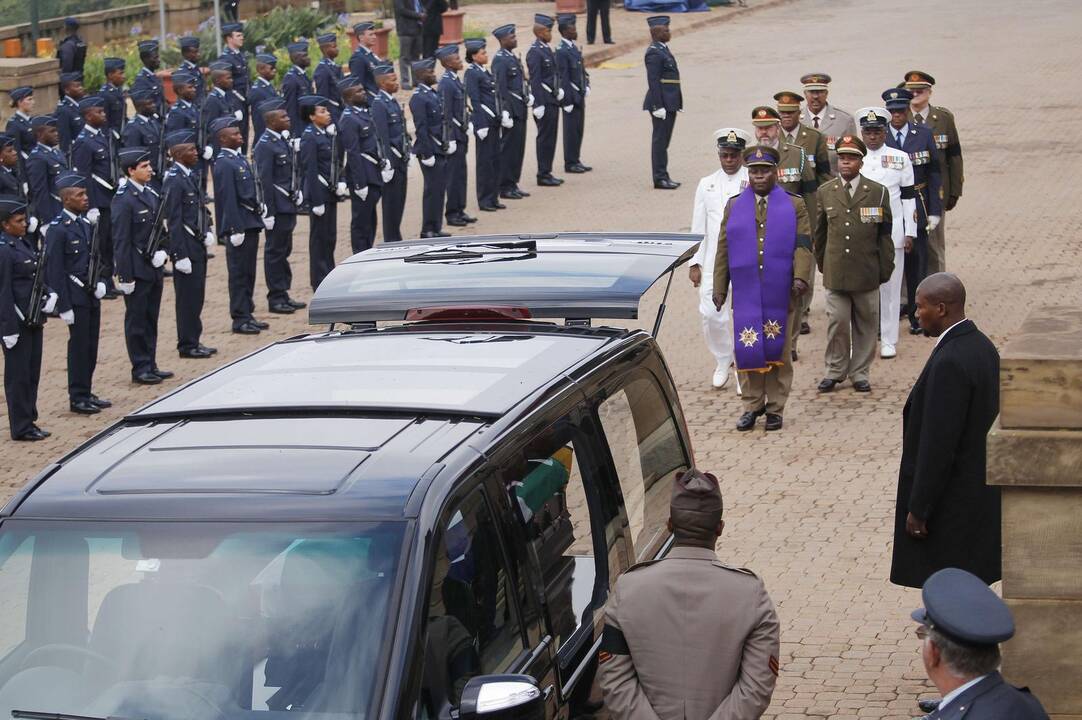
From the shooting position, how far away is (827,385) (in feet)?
40.9

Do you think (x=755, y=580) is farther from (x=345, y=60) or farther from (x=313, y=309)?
(x=345, y=60)

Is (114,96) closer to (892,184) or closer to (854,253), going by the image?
(892,184)

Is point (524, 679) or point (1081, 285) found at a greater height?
point (524, 679)

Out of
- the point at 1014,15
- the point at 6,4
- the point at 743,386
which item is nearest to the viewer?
the point at 743,386

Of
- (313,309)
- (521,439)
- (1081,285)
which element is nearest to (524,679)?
(521,439)

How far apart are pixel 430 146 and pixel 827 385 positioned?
8.04 metres

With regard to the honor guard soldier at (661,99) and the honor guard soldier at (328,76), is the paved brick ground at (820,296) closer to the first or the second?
the honor guard soldier at (661,99)

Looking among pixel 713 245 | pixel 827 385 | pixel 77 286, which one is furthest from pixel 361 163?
pixel 827 385

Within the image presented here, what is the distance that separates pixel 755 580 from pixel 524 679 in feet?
3.26

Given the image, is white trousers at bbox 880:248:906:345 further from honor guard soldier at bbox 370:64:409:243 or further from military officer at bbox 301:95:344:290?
honor guard soldier at bbox 370:64:409:243

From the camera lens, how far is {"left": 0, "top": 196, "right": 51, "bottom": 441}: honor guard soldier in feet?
41.2

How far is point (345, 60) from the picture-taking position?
96.5ft

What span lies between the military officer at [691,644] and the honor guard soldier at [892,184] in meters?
8.20

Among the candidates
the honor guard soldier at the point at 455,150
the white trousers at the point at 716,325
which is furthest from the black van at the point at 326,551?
the honor guard soldier at the point at 455,150
